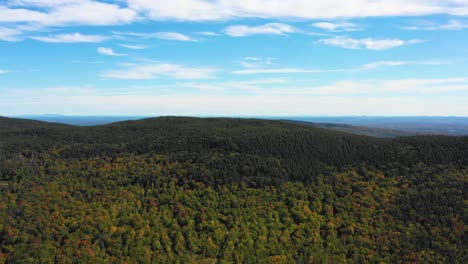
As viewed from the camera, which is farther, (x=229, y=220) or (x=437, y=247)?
(x=229, y=220)

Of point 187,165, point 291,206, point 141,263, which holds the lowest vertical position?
point 141,263

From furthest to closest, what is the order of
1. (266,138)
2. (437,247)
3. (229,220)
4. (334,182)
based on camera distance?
(266,138) < (334,182) < (229,220) < (437,247)

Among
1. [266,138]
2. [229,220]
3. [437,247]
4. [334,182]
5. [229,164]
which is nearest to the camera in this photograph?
[437,247]

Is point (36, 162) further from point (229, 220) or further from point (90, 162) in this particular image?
point (229, 220)

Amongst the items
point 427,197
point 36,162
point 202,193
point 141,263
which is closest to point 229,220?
point 202,193

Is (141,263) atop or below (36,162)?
below

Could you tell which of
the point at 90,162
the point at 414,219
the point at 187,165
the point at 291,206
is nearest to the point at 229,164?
the point at 187,165

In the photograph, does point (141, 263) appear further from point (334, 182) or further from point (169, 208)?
point (334, 182)
